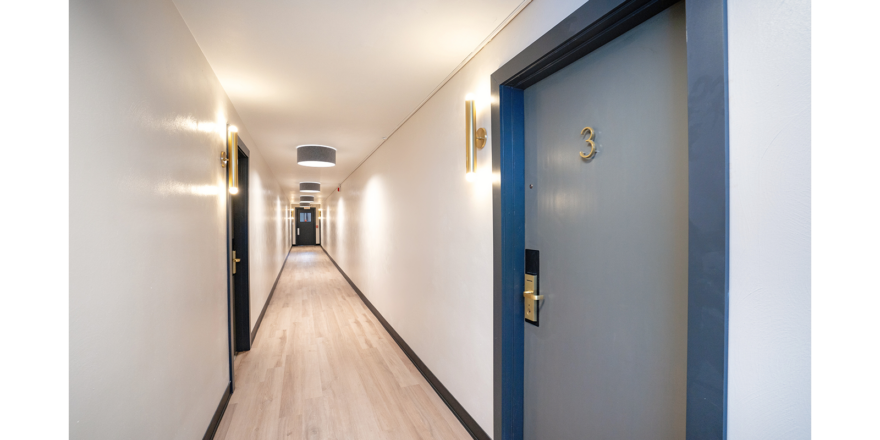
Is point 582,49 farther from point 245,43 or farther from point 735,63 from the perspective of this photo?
point 245,43

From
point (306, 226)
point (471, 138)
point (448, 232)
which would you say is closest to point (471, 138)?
point (471, 138)

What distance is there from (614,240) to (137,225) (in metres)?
1.92

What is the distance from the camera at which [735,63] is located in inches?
34.9

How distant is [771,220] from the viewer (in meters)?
0.83

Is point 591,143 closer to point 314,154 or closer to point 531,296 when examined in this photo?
point 531,296

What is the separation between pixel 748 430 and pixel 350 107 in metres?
3.37

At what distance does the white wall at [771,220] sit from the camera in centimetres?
78

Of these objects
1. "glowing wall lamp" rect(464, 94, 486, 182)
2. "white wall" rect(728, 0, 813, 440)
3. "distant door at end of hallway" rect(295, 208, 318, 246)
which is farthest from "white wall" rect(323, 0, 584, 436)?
"distant door at end of hallway" rect(295, 208, 318, 246)

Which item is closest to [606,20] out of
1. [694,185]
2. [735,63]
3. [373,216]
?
[735,63]

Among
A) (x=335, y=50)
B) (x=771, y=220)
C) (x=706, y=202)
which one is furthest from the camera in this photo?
(x=335, y=50)

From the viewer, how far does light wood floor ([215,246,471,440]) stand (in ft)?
7.62

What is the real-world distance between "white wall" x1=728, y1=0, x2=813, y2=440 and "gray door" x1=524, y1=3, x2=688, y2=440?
0.20 metres

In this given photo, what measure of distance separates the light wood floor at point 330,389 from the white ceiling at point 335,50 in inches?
102

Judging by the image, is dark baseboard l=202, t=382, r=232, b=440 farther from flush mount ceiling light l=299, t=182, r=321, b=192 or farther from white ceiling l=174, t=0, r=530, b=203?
flush mount ceiling light l=299, t=182, r=321, b=192
